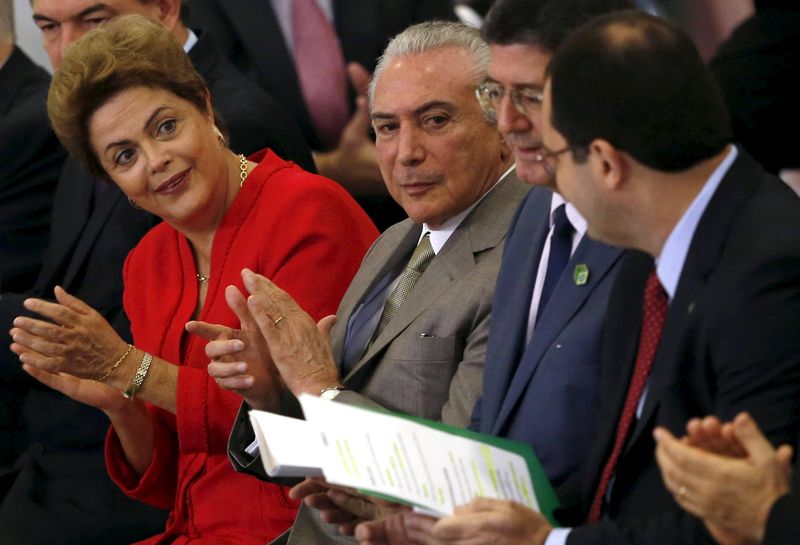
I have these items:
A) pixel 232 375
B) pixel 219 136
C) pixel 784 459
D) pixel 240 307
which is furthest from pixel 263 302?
pixel 784 459

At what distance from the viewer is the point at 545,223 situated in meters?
2.53

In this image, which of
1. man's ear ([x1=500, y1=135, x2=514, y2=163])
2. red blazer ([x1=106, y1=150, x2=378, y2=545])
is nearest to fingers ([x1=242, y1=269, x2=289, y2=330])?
red blazer ([x1=106, y1=150, x2=378, y2=545])

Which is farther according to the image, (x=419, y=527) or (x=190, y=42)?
(x=190, y=42)

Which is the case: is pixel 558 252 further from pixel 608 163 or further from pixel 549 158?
pixel 608 163

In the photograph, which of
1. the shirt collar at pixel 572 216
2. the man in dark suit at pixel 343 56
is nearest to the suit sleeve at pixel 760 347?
the shirt collar at pixel 572 216


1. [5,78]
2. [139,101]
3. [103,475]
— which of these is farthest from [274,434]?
[5,78]

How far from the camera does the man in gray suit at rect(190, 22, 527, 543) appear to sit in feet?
8.78

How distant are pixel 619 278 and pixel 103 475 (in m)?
1.90

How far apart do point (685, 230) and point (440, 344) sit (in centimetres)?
78

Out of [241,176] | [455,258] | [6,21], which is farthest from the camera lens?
[6,21]

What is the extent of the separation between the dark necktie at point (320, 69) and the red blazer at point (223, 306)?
66cm

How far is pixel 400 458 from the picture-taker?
2031 mm

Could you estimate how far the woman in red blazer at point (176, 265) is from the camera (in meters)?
3.05

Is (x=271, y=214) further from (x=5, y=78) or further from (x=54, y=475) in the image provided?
(x=5, y=78)
